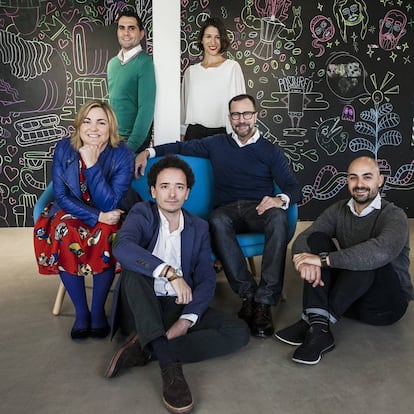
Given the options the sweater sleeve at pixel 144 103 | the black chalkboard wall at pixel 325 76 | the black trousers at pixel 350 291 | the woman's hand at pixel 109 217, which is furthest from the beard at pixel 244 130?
the black chalkboard wall at pixel 325 76

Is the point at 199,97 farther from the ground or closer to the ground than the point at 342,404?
farther from the ground

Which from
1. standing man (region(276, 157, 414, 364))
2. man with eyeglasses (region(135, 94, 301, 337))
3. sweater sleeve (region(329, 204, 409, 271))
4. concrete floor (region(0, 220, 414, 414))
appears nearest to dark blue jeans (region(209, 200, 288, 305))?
man with eyeglasses (region(135, 94, 301, 337))

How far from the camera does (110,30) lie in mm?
4613

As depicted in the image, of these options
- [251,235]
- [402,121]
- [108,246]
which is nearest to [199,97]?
[251,235]

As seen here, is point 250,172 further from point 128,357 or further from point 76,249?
point 128,357

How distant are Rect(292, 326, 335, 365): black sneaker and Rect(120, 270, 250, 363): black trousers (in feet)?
0.84

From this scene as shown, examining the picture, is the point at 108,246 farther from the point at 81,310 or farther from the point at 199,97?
the point at 199,97

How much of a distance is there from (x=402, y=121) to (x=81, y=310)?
3.88 m

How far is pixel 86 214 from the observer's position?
2.55 metres

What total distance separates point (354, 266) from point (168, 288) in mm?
883

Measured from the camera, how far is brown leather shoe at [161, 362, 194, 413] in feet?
6.11

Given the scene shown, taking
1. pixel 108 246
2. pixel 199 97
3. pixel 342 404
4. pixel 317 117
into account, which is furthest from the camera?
pixel 317 117

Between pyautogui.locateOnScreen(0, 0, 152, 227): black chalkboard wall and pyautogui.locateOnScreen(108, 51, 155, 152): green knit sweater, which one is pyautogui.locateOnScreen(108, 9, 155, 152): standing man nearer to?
pyautogui.locateOnScreen(108, 51, 155, 152): green knit sweater

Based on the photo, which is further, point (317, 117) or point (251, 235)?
point (317, 117)
